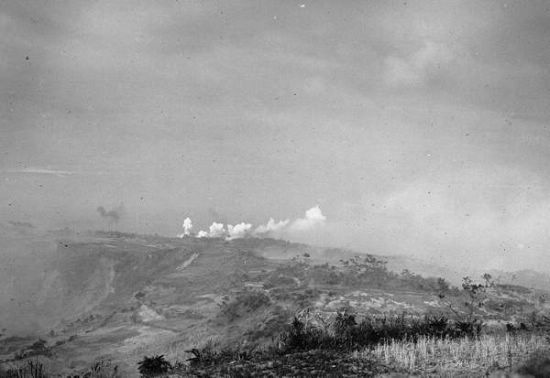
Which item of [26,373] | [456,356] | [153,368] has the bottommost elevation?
[26,373]

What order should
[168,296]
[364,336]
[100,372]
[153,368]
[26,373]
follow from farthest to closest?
[168,296], [100,372], [364,336], [26,373], [153,368]

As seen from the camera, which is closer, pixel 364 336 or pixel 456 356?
pixel 456 356

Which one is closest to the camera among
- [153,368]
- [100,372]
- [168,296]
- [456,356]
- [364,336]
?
[456,356]

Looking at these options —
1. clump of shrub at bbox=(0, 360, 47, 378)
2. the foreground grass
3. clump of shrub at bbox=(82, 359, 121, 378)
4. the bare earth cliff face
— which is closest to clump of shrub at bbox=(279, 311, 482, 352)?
the foreground grass

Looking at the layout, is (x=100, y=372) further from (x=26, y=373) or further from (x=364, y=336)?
(x=364, y=336)

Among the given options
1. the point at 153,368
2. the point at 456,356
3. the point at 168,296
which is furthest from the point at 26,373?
the point at 168,296

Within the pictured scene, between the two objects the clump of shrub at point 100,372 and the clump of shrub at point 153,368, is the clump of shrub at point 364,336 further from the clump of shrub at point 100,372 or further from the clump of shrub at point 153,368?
the clump of shrub at point 100,372

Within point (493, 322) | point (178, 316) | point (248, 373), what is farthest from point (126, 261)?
point (248, 373)

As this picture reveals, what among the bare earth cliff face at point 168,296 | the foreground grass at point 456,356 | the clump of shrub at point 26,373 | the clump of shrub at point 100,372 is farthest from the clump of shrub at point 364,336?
the bare earth cliff face at point 168,296

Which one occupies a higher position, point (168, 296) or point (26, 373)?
point (26, 373)

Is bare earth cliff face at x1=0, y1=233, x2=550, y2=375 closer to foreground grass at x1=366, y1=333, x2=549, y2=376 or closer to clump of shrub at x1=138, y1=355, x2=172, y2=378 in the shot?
clump of shrub at x1=138, y1=355, x2=172, y2=378
